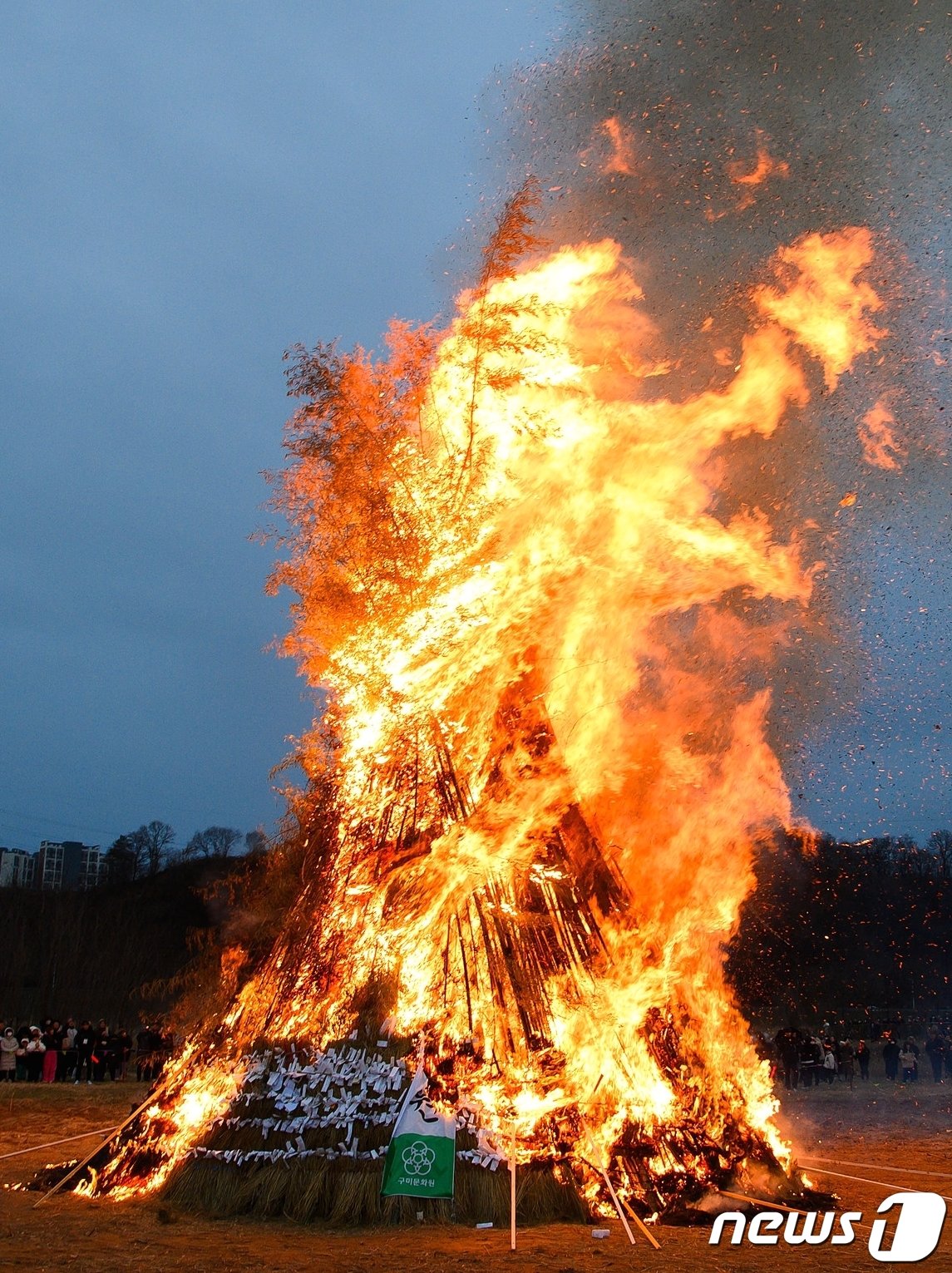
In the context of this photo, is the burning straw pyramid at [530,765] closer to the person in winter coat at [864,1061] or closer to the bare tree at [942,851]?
the person in winter coat at [864,1061]

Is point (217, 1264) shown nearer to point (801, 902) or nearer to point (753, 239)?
point (753, 239)

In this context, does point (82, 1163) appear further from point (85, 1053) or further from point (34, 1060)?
point (85, 1053)

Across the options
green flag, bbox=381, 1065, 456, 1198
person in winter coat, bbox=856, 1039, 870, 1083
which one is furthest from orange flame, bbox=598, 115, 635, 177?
person in winter coat, bbox=856, 1039, 870, 1083

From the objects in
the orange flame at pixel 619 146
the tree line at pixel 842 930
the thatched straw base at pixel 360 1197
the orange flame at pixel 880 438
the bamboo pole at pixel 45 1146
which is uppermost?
the orange flame at pixel 619 146

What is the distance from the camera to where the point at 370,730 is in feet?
31.6

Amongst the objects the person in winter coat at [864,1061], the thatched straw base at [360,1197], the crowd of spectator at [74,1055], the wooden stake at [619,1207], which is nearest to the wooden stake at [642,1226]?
the wooden stake at [619,1207]

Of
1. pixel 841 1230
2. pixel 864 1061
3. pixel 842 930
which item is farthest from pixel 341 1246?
pixel 842 930

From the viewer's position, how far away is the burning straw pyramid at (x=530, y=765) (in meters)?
7.84

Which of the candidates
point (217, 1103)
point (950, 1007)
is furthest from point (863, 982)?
point (217, 1103)

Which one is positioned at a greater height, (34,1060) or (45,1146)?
(34,1060)

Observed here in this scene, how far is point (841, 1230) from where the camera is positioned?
738 centimetres

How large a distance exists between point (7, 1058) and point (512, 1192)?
12895 mm

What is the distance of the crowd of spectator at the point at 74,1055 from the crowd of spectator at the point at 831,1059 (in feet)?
35.8

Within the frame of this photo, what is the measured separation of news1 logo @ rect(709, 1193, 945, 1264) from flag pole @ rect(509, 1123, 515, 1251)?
1.19 metres
